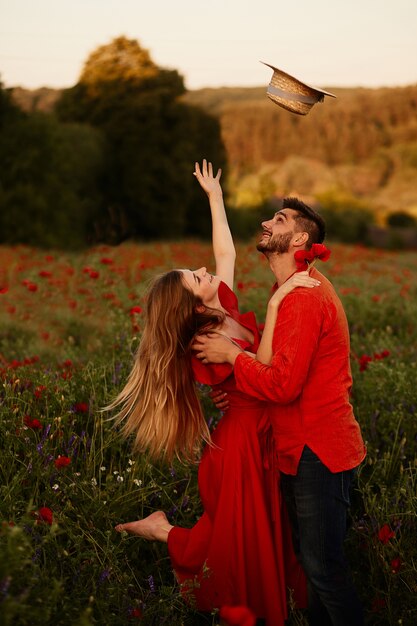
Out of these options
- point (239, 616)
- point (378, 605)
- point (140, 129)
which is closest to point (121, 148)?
point (140, 129)

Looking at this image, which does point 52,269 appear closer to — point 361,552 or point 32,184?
point 361,552

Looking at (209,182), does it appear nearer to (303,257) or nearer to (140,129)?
(303,257)

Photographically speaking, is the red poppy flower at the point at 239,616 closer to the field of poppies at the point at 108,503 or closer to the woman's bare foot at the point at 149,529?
the field of poppies at the point at 108,503

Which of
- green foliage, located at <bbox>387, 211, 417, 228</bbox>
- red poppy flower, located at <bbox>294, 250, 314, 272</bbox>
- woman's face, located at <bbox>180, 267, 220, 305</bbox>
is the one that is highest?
red poppy flower, located at <bbox>294, 250, 314, 272</bbox>

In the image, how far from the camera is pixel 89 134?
26625 mm

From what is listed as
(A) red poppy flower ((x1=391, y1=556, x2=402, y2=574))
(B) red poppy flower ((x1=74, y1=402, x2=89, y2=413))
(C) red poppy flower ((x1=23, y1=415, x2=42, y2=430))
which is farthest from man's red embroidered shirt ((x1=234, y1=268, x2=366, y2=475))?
(B) red poppy flower ((x1=74, y1=402, x2=89, y2=413))

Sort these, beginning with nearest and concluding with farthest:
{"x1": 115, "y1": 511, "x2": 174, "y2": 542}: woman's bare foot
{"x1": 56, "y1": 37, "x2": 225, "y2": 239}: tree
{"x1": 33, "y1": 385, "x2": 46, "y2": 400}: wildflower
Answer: {"x1": 115, "y1": 511, "x2": 174, "y2": 542}: woman's bare foot, {"x1": 33, "y1": 385, "x2": 46, "y2": 400}: wildflower, {"x1": 56, "y1": 37, "x2": 225, "y2": 239}: tree

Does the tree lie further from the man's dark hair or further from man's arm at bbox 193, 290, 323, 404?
man's arm at bbox 193, 290, 323, 404

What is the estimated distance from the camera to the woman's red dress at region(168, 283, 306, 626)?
10.8ft

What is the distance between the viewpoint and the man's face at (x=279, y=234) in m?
3.10

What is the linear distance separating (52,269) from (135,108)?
17.8 meters

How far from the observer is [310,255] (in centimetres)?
301

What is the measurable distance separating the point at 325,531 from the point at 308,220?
4.42ft

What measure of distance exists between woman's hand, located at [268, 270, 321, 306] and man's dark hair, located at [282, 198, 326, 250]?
9.0 inches
